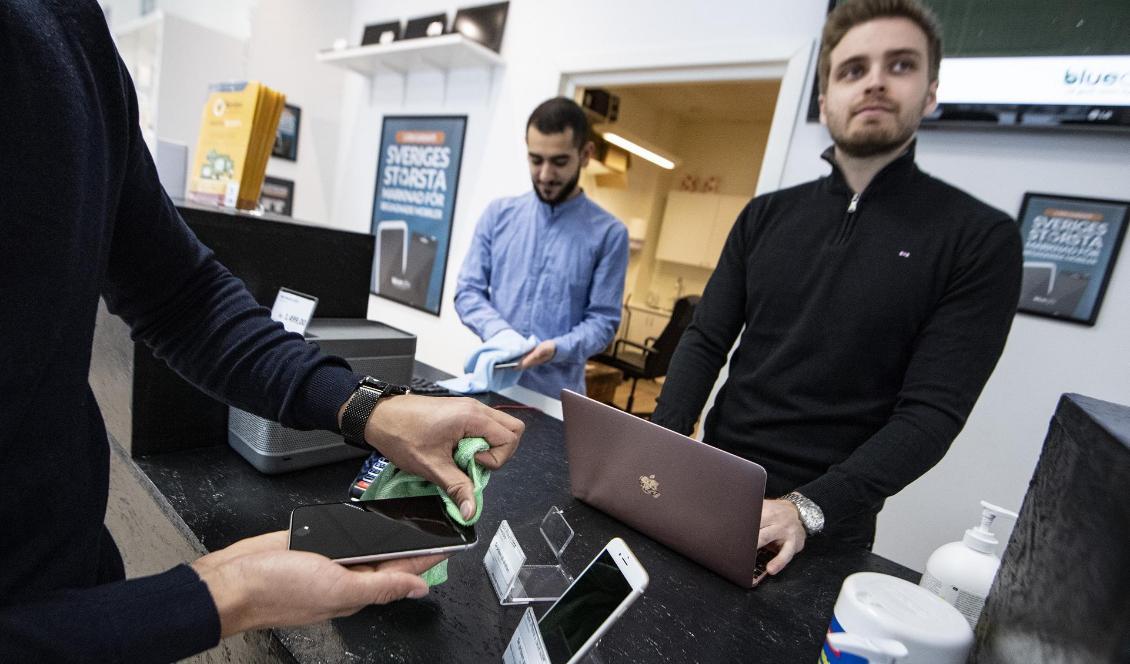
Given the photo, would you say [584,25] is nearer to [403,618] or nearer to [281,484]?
[281,484]

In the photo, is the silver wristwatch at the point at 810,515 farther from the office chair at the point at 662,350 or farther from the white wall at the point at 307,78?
the white wall at the point at 307,78

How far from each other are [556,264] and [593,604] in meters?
1.56

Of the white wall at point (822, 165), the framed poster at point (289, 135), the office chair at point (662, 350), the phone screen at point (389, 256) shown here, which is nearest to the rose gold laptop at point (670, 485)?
the white wall at point (822, 165)

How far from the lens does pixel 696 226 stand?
5828 millimetres

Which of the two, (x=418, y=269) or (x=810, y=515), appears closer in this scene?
(x=810, y=515)

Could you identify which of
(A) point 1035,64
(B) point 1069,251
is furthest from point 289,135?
(B) point 1069,251

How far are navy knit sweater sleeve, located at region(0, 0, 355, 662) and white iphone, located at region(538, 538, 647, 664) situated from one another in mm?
284

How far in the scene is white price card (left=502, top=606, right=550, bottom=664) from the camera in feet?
1.53

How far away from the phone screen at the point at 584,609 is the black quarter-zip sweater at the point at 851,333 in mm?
530

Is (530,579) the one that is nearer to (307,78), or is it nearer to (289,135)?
(289,135)

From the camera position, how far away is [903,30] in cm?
101

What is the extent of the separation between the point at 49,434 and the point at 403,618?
1.22 feet

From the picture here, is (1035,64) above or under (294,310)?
above

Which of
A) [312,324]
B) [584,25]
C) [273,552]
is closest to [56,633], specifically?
[273,552]
